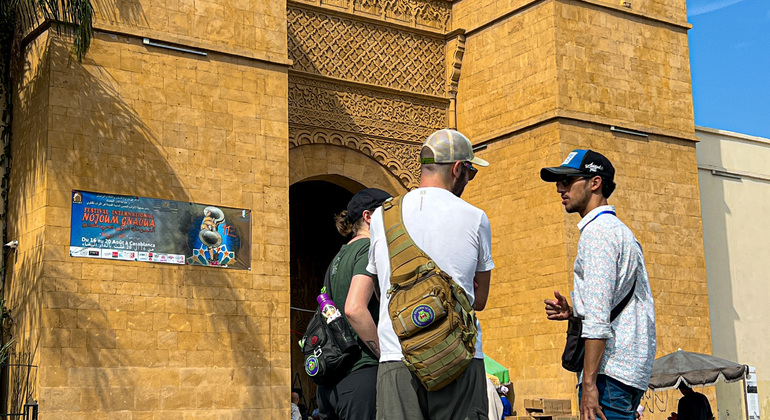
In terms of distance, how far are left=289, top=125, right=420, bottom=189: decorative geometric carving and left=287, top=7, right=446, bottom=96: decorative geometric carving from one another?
862 millimetres

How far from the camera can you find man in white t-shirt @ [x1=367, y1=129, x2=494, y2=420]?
337 cm

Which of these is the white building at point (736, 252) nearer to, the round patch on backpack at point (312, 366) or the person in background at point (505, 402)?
the person in background at point (505, 402)

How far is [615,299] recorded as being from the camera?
3830mm

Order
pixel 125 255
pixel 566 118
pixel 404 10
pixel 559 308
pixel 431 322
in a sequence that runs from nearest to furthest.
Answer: pixel 431 322 → pixel 559 308 → pixel 125 255 → pixel 566 118 → pixel 404 10

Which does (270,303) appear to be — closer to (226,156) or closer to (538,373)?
(226,156)

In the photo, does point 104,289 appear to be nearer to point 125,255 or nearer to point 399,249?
point 125,255

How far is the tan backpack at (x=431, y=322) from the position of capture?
10.7ft

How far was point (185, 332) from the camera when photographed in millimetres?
11578

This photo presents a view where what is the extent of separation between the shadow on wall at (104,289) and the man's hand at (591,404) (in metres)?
8.16

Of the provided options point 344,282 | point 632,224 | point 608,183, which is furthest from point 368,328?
point 632,224

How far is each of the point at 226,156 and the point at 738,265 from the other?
8708 mm

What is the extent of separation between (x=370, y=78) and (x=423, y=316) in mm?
12171

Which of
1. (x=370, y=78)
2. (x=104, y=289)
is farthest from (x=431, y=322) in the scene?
(x=370, y=78)

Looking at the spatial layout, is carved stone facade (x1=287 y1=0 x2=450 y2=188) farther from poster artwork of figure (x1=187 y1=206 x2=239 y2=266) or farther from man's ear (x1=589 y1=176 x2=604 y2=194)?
man's ear (x1=589 y1=176 x2=604 y2=194)
